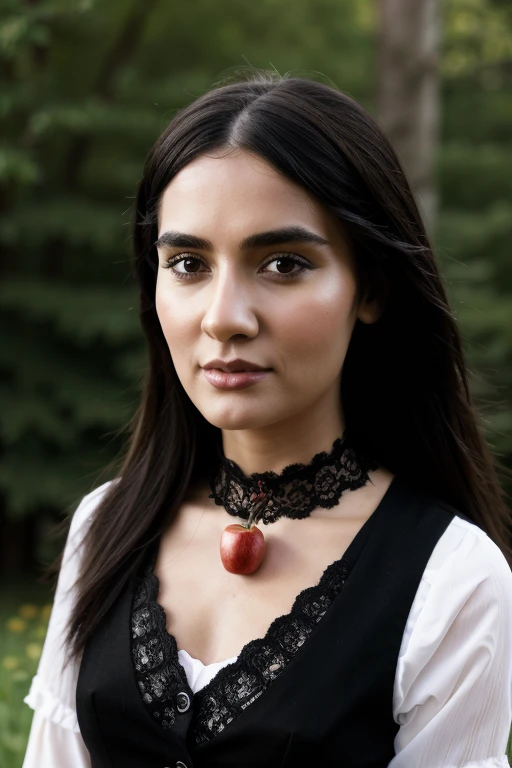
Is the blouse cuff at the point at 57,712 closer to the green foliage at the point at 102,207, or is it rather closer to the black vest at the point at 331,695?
the black vest at the point at 331,695

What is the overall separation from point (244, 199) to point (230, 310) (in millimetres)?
201

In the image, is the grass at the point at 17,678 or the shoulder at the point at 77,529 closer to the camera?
the shoulder at the point at 77,529

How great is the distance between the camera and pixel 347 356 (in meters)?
2.18

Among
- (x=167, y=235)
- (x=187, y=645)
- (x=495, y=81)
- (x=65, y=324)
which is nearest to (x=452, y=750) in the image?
(x=187, y=645)

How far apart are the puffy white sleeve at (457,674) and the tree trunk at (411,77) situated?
4014 millimetres

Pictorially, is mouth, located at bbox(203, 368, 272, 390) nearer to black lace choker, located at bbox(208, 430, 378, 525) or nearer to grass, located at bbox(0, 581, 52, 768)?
black lace choker, located at bbox(208, 430, 378, 525)

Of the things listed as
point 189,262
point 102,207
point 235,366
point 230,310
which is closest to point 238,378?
point 235,366

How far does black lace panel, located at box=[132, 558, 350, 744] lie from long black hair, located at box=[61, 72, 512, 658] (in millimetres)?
226

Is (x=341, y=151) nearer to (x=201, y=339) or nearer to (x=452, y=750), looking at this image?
(x=201, y=339)

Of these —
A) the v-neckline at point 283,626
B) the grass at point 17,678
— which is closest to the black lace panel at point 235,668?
the v-neckline at point 283,626

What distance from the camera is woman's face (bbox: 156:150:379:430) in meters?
1.78

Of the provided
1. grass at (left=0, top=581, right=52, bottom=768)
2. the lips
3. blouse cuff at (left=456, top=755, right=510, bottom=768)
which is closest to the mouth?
the lips

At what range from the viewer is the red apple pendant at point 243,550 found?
1.96 metres

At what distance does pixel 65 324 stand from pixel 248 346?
16.0 feet
